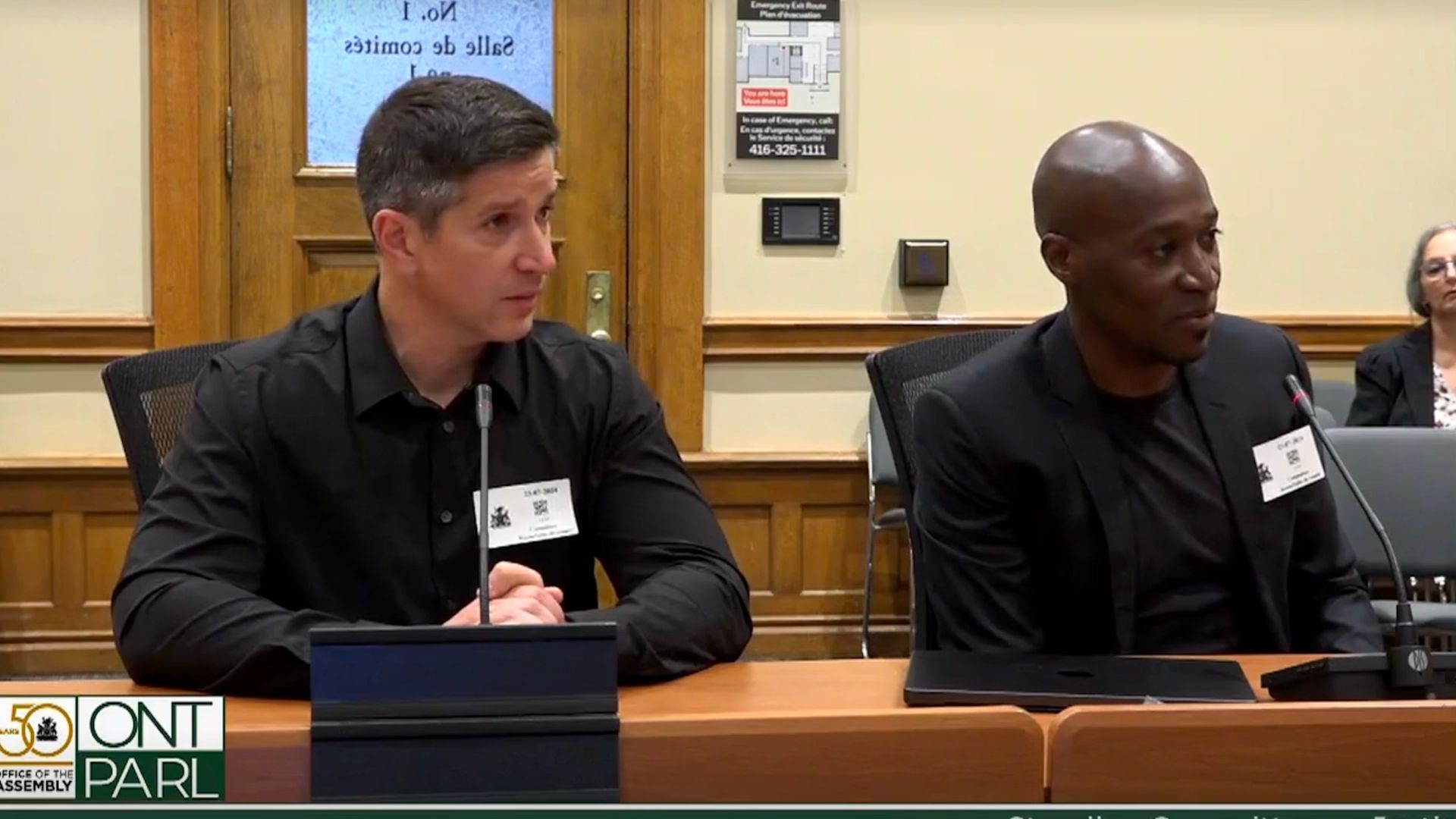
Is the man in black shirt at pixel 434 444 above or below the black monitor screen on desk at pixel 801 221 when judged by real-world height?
below

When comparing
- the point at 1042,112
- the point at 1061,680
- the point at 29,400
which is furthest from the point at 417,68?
the point at 1061,680

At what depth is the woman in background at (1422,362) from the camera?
15.6 ft

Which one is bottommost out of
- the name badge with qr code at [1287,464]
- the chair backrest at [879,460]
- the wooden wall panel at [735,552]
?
the wooden wall panel at [735,552]

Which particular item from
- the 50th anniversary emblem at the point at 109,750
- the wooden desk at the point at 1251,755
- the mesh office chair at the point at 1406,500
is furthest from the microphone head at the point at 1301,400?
the mesh office chair at the point at 1406,500

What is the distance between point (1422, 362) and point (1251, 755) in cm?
395

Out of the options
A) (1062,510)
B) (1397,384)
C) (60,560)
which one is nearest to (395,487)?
(1062,510)

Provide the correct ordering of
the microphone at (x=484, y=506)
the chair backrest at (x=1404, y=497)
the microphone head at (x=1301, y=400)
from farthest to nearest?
the chair backrest at (x=1404, y=497) < the microphone head at (x=1301, y=400) < the microphone at (x=484, y=506)

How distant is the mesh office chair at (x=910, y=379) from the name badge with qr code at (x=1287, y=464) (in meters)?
0.44

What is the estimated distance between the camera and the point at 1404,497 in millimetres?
3506

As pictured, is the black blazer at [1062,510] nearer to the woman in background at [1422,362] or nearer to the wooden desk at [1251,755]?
the wooden desk at [1251,755]

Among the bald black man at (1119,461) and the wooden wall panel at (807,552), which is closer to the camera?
the bald black man at (1119,461)

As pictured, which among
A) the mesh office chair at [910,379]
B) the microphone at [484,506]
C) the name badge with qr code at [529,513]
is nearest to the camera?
the microphone at [484,506]

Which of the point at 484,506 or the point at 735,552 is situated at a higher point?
the point at 484,506

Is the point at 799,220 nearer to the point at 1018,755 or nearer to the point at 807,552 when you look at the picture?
the point at 807,552
